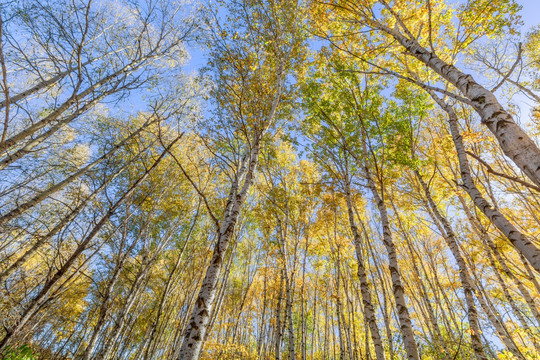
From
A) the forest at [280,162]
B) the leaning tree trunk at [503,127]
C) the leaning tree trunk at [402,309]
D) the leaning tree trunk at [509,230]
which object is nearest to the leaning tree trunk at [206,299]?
the forest at [280,162]

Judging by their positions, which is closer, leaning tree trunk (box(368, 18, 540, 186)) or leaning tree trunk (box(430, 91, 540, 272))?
leaning tree trunk (box(368, 18, 540, 186))

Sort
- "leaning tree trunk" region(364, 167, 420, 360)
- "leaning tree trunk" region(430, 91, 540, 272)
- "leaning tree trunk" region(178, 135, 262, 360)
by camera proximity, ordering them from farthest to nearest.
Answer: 1. "leaning tree trunk" region(364, 167, 420, 360)
2. "leaning tree trunk" region(178, 135, 262, 360)
3. "leaning tree trunk" region(430, 91, 540, 272)

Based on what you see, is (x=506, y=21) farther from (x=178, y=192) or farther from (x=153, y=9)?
(x=178, y=192)

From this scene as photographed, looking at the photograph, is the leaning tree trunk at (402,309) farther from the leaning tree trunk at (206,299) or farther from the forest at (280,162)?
the leaning tree trunk at (206,299)

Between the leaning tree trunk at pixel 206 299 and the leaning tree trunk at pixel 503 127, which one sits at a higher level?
the leaning tree trunk at pixel 503 127

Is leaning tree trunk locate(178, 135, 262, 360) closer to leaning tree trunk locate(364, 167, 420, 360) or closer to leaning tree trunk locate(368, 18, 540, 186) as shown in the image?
leaning tree trunk locate(368, 18, 540, 186)

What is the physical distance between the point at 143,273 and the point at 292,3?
9.27m

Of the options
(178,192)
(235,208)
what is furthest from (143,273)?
(235,208)

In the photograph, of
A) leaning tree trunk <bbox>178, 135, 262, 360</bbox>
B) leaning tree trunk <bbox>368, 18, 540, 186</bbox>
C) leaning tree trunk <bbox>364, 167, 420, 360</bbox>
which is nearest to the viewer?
leaning tree trunk <bbox>368, 18, 540, 186</bbox>

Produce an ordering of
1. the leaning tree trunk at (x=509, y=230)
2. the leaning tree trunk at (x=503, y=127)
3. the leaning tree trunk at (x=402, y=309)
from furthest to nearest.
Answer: the leaning tree trunk at (x=402, y=309) < the leaning tree trunk at (x=509, y=230) < the leaning tree trunk at (x=503, y=127)

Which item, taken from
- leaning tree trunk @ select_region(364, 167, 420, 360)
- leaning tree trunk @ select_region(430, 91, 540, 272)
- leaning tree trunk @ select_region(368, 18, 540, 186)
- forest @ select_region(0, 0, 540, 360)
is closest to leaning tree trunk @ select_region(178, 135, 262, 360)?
forest @ select_region(0, 0, 540, 360)

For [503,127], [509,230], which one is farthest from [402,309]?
[503,127]

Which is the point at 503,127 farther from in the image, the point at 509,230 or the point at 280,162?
the point at 280,162

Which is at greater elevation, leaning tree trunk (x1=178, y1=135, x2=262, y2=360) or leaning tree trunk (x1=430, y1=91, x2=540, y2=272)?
leaning tree trunk (x1=430, y1=91, x2=540, y2=272)
